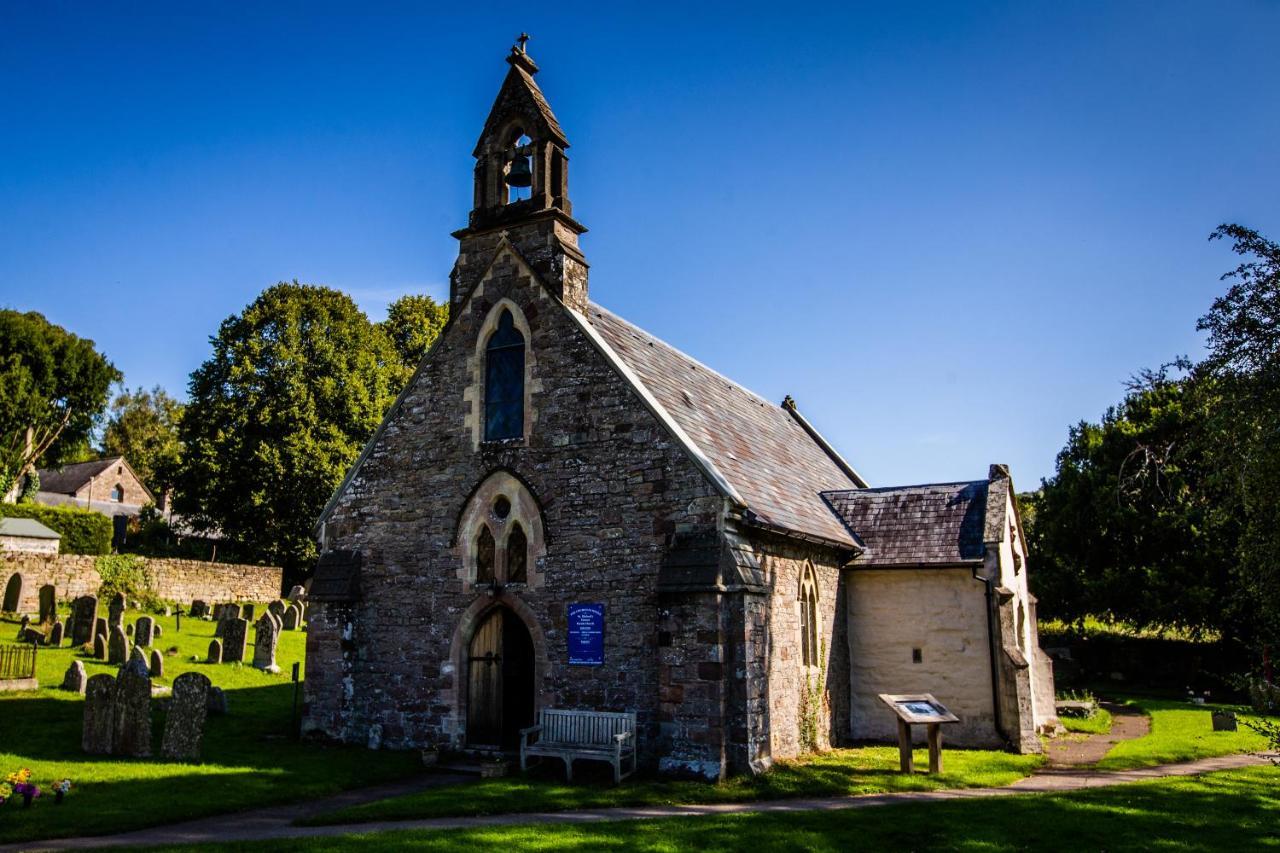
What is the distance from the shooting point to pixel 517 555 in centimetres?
1731

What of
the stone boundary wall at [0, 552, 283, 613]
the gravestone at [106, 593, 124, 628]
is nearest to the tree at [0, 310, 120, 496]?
the stone boundary wall at [0, 552, 283, 613]

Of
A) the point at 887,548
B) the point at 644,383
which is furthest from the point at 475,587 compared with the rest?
the point at 887,548

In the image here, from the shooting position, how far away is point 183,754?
15.6 metres

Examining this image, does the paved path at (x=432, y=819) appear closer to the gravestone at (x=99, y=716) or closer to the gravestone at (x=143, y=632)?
the gravestone at (x=99, y=716)

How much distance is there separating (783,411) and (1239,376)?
67.1 ft

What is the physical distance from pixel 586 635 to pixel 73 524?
37970mm

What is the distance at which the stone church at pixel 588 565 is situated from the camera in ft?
50.6

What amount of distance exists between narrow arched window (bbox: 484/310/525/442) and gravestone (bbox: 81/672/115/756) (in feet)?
25.8

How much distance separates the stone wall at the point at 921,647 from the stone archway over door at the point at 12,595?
28090 mm

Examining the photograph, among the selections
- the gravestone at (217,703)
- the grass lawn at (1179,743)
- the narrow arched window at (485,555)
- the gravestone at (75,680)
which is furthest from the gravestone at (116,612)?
the grass lawn at (1179,743)

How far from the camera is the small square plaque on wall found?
1598cm

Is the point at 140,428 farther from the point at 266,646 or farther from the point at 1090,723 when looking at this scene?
the point at 1090,723

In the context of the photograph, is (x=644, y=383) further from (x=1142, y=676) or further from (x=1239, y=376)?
(x=1142, y=676)

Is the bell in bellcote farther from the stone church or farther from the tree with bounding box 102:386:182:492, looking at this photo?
the tree with bounding box 102:386:182:492
